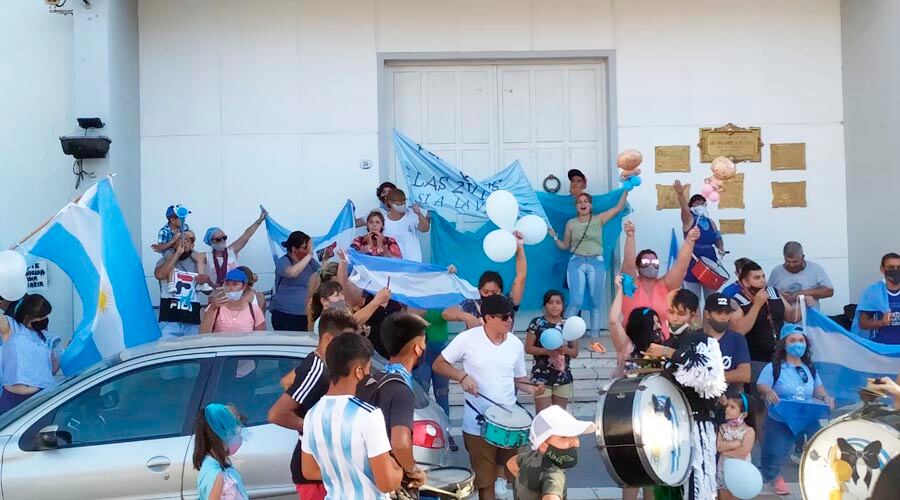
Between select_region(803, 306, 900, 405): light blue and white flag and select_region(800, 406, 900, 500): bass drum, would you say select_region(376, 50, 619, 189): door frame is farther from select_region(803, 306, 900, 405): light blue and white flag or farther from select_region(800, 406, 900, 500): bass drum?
select_region(800, 406, 900, 500): bass drum

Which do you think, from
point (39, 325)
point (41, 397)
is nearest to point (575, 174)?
point (39, 325)

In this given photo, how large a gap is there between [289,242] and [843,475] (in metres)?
6.23

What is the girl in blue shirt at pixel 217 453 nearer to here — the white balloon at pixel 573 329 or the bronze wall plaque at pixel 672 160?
the white balloon at pixel 573 329

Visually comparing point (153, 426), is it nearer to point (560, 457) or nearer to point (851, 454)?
point (560, 457)

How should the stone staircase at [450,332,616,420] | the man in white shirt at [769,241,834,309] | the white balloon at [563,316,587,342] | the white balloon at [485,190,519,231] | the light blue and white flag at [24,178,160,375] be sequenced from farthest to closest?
the man in white shirt at [769,241,834,309] < the stone staircase at [450,332,616,420] < the white balloon at [485,190,519,231] < the light blue and white flag at [24,178,160,375] < the white balloon at [563,316,587,342]

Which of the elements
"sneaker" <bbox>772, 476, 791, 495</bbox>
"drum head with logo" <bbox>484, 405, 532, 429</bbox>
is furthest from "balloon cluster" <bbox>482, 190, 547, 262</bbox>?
"sneaker" <bbox>772, 476, 791, 495</bbox>

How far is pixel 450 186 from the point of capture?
1009 cm

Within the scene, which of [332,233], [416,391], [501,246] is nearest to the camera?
[416,391]

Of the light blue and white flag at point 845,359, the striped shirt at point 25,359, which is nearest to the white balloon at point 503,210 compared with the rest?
the light blue and white flag at point 845,359

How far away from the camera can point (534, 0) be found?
1132cm

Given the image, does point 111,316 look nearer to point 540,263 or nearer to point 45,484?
point 45,484

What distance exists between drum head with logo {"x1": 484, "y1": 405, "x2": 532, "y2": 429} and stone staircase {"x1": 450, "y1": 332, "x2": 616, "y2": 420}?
3.12 metres

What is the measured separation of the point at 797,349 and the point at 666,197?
4.03 metres

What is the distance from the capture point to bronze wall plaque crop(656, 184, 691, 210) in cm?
1121
